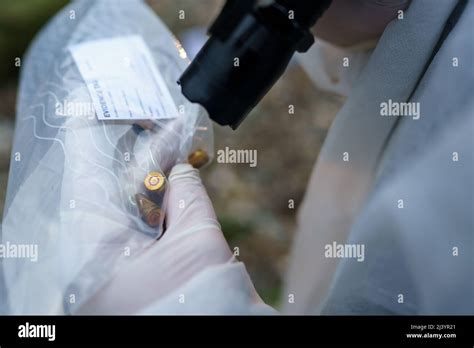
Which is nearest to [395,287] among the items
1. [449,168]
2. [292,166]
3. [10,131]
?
[449,168]

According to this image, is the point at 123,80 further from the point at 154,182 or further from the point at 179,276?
the point at 179,276

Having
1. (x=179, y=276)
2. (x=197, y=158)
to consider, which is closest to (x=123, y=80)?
(x=197, y=158)

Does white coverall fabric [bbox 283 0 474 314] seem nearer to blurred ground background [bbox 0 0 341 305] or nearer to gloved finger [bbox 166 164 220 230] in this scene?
gloved finger [bbox 166 164 220 230]

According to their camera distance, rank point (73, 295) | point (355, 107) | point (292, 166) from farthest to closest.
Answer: point (292, 166) < point (355, 107) < point (73, 295)

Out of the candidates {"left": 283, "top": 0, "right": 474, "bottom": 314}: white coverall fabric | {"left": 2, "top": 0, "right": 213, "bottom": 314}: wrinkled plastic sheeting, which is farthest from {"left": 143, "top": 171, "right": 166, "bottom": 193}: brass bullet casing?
{"left": 283, "top": 0, "right": 474, "bottom": 314}: white coverall fabric

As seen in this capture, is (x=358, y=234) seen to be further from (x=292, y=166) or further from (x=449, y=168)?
(x=292, y=166)
